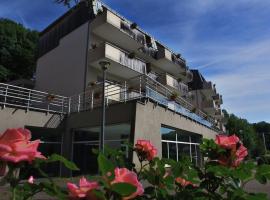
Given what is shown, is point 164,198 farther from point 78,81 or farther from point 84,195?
point 78,81

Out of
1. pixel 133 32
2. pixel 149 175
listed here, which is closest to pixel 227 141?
pixel 149 175

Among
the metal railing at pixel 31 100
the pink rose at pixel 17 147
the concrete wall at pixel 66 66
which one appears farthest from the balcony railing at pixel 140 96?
the pink rose at pixel 17 147

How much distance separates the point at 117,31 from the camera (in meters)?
24.6

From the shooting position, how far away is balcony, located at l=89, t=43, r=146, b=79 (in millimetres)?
22688

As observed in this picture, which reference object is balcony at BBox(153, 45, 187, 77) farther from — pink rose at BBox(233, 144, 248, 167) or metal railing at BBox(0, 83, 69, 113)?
pink rose at BBox(233, 144, 248, 167)

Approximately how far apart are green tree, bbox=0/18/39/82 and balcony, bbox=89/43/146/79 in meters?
14.4

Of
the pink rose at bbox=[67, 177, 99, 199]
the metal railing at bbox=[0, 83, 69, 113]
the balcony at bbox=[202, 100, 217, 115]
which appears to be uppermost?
the balcony at bbox=[202, 100, 217, 115]

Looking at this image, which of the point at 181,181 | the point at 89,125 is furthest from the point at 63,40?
the point at 181,181

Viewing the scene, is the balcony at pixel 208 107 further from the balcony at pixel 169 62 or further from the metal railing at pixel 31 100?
the metal railing at pixel 31 100

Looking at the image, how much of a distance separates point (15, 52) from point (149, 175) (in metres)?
37.5

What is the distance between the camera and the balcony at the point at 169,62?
31484mm

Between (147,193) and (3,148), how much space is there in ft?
2.84

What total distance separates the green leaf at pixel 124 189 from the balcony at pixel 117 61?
2117 centimetres

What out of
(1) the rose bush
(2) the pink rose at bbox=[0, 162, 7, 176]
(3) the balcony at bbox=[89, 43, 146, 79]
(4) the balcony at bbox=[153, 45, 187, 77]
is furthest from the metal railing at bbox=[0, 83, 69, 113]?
(2) the pink rose at bbox=[0, 162, 7, 176]
